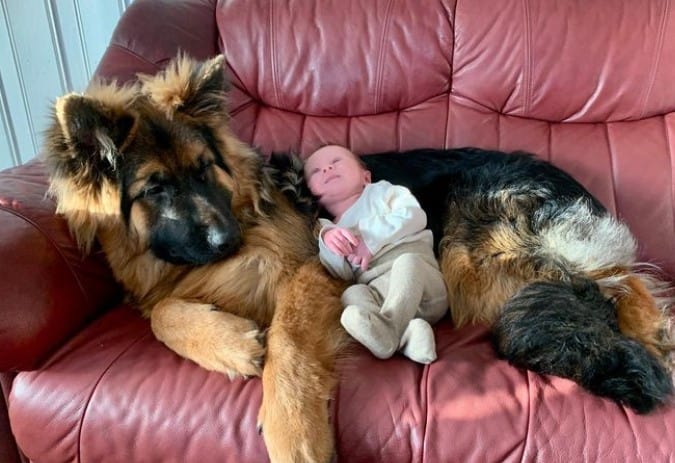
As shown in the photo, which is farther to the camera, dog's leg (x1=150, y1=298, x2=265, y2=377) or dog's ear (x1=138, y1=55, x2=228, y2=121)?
dog's ear (x1=138, y1=55, x2=228, y2=121)

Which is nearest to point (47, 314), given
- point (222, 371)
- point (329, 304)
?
point (222, 371)

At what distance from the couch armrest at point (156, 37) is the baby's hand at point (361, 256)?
3.81 ft

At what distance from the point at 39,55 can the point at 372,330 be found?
2300mm

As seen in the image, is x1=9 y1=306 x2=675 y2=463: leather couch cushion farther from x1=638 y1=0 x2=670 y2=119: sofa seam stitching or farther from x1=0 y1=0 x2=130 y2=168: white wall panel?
x1=0 y1=0 x2=130 y2=168: white wall panel

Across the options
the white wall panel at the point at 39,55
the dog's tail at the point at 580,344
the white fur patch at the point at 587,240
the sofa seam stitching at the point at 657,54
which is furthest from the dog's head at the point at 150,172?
the sofa seam stitching at the point at 657,54

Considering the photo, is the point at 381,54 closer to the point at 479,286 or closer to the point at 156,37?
the point at 156,37

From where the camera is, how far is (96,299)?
194 cm

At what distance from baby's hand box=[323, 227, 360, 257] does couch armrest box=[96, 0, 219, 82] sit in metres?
1.11

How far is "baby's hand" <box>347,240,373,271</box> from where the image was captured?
6.49 feet

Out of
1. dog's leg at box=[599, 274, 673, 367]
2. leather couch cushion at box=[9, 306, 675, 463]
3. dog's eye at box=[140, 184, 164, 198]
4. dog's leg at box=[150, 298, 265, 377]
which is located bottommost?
leather couch cushion at box=[9, 306, 675, 463]

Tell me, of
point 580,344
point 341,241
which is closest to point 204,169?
point 341,241

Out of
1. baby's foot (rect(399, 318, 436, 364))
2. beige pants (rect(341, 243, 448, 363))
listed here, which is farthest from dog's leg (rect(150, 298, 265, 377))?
baby's foot (rect(399, 318, 436, 364))

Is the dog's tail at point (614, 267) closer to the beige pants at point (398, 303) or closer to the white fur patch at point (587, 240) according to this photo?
the white fur patch at point (587, 240)

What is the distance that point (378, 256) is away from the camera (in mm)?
2014
